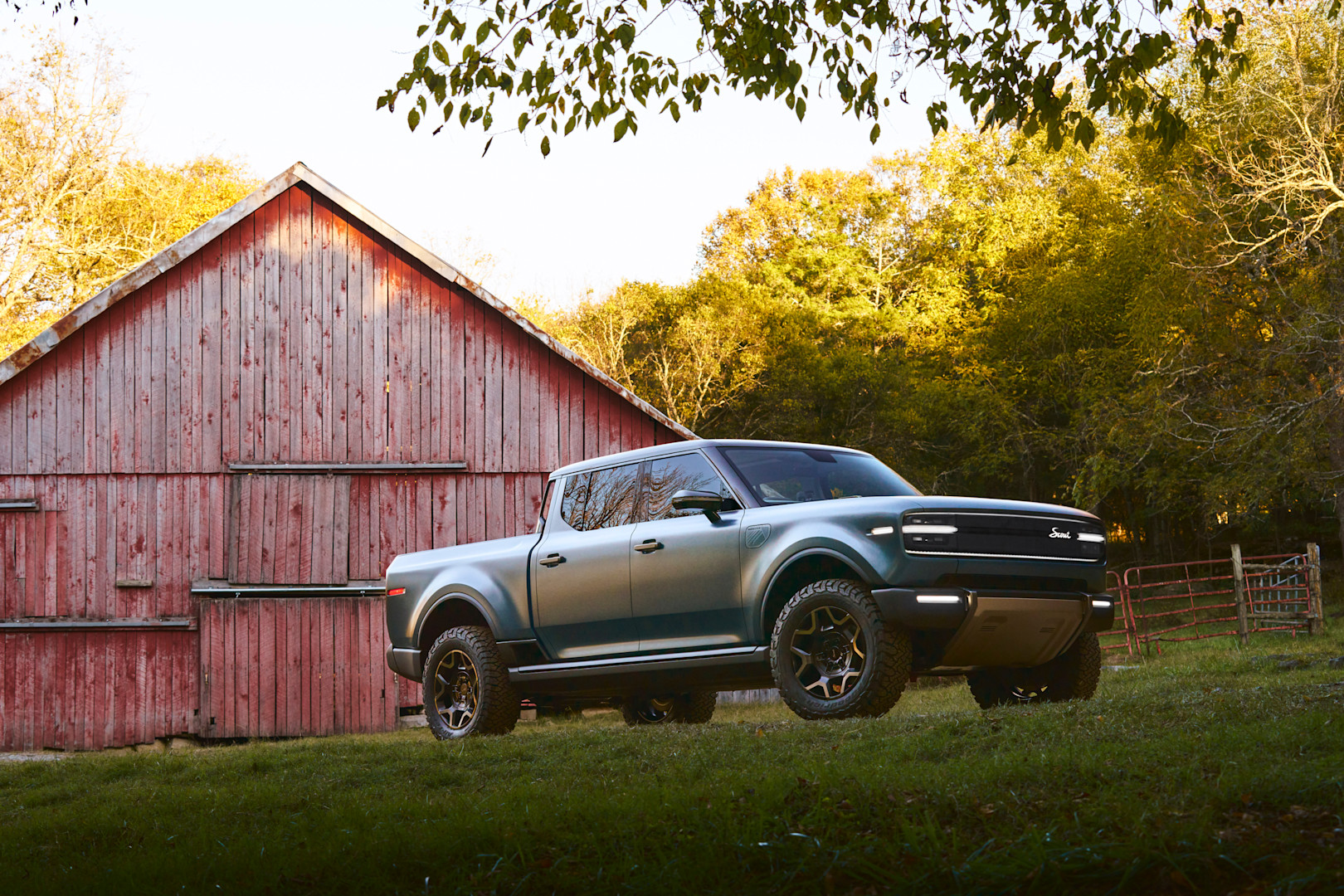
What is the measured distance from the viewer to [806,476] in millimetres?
9266


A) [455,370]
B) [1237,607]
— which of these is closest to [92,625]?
[455,370]

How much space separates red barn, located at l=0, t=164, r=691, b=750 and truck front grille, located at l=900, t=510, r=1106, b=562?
27.3 ft

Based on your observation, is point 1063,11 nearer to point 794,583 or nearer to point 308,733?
point 794,583

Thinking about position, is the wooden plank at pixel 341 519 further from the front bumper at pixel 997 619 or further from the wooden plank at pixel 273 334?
the front bumper at pixel 997 619

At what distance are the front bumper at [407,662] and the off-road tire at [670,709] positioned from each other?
1.83 metres

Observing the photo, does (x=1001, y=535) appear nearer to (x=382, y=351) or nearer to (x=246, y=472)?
(x=382, y=351)

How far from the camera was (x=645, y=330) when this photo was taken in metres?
35.3

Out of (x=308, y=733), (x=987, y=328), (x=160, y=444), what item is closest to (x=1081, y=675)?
(x=308, y=733)

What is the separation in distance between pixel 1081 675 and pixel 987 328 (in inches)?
1245

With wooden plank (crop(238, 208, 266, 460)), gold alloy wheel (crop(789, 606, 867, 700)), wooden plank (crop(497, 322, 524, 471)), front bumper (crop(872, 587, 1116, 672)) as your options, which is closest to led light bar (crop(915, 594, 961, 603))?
front bumper (crop(872, 587, 1116, 672))

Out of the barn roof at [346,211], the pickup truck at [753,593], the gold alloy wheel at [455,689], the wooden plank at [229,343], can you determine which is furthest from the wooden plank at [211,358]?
the gold alloy wheel at [455,689]

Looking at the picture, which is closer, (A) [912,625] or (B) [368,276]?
(A) [912,625]

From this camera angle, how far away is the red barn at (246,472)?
16.2 metres

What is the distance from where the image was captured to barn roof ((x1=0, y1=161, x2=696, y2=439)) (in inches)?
634
